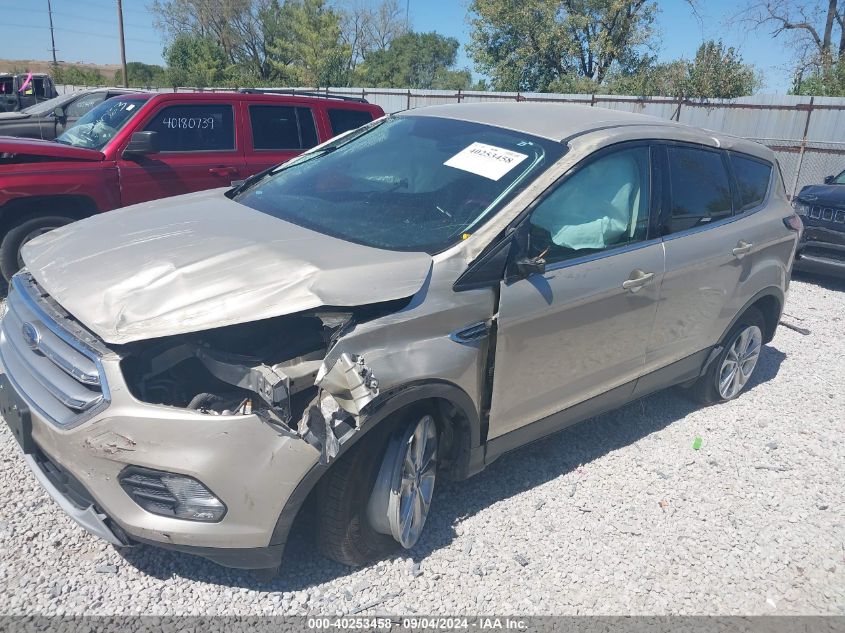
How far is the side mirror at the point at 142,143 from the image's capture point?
237 inches

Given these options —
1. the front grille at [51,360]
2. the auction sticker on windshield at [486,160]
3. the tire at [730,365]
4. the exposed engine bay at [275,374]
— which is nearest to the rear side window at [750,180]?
the tire at [730,365]

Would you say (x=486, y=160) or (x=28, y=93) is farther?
(x=28, y=93)

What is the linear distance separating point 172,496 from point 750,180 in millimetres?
4088

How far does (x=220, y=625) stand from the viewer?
2.59 m

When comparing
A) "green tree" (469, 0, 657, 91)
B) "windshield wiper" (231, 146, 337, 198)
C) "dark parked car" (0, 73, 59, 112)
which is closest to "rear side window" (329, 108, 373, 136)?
"windshield wiper" (231, 146, 337, 198)

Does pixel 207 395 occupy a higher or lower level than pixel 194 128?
lower

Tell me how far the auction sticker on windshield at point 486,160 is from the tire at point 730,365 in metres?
2.20

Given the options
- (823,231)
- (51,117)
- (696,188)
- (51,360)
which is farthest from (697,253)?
(51,117)

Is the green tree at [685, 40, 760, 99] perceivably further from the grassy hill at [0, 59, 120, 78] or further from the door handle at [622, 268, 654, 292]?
the grassy hill at [0, 59, 120, 78]

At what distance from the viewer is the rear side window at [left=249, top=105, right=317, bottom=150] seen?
23.1 ft

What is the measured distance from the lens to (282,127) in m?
7.22

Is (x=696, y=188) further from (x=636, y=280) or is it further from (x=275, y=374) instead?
(x=275, y=374)

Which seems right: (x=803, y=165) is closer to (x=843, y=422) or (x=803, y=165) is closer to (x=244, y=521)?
(x=843, y=422)

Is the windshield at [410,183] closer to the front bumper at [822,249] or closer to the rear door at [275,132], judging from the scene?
the rear door at [275,132]
